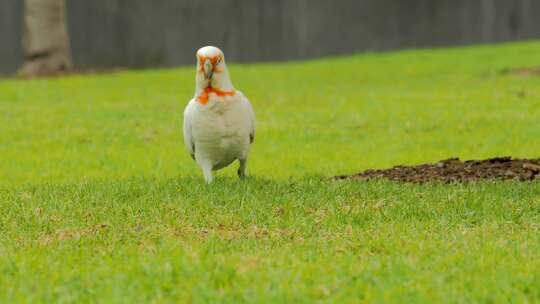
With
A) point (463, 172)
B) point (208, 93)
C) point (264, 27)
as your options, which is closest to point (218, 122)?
point (208, 93)

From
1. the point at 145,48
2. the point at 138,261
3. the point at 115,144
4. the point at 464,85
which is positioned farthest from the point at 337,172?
the point at 145,48

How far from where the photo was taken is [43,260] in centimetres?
586

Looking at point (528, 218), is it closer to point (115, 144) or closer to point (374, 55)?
point (115, 144)

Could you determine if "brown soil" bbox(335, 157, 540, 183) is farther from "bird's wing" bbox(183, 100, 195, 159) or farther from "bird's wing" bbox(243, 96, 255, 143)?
"bird's wing" bbox(183, 100, 195, 159)

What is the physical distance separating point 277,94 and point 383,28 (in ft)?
24.5

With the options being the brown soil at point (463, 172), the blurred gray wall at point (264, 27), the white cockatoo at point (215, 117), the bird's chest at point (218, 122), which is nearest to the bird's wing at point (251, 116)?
the white cockatoo at point (215, 117)

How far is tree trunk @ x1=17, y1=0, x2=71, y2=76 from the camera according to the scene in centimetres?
1933

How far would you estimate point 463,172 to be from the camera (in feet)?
30.6

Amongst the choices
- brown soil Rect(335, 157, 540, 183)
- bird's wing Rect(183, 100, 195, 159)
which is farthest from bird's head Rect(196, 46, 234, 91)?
brown soil Rect(335, 157, 540, 183)

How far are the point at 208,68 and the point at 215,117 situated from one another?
415 mm

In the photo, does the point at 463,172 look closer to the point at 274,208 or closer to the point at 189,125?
the point at 189,125

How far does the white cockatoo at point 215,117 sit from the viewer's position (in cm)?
826

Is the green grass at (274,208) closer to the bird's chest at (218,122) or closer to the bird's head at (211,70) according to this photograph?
the bird's chest at (218,122)

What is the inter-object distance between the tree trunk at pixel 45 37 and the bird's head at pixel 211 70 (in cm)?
1162
